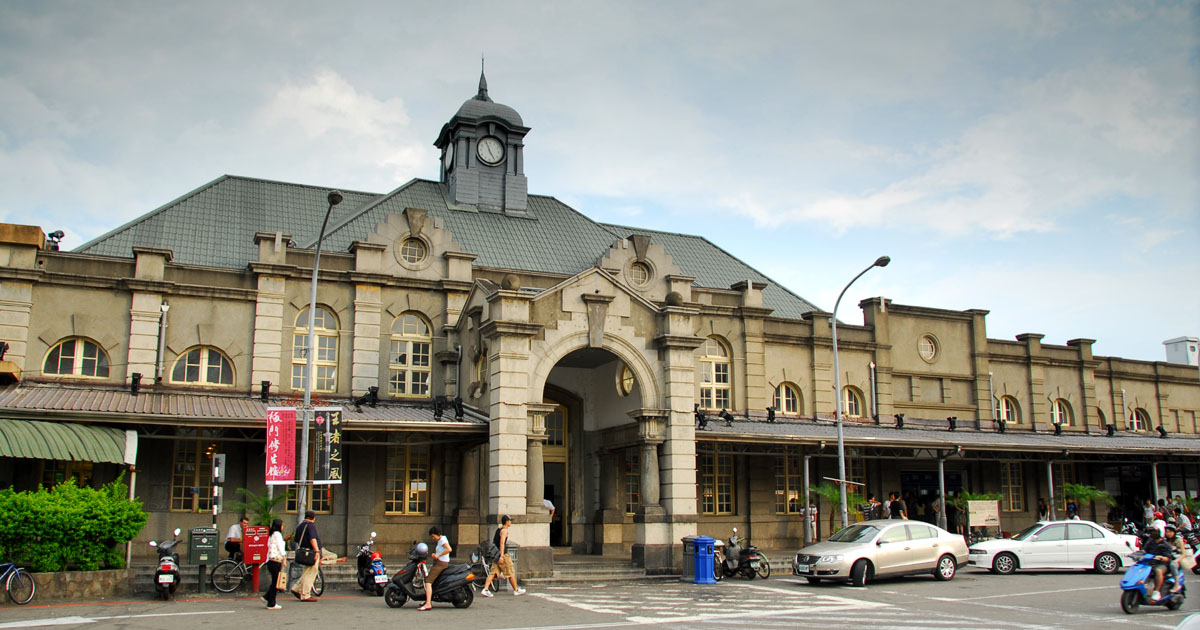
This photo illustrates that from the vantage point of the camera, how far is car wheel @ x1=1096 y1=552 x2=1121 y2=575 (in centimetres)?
2388

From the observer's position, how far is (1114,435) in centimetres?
3778

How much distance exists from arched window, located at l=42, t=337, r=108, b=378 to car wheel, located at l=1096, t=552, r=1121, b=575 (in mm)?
24403

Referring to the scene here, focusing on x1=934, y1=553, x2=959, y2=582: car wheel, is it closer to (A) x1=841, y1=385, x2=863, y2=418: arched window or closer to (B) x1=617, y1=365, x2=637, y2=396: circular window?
(B) x1=617, y1=365, x2=637, y2=396: circular window

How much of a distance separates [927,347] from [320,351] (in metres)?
20.9

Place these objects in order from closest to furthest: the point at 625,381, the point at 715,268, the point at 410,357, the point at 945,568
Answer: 1. the point at 945,568
2. the point at 625,381
3. the point at 410,357
4. the point at 715,268

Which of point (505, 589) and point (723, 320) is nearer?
point (505, 589)

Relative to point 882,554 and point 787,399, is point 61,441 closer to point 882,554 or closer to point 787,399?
point 882,554

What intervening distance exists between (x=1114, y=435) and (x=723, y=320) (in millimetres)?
17640

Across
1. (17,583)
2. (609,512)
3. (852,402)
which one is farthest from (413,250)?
(852,402)

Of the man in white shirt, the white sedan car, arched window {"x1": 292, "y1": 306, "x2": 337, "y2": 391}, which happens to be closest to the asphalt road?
the man in white shirt

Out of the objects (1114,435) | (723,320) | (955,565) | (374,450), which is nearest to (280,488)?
(374,450)

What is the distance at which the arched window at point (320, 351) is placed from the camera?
26.0 m

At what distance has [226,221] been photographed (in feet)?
91.9

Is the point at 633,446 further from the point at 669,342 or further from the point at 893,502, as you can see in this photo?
the point at 893,502
